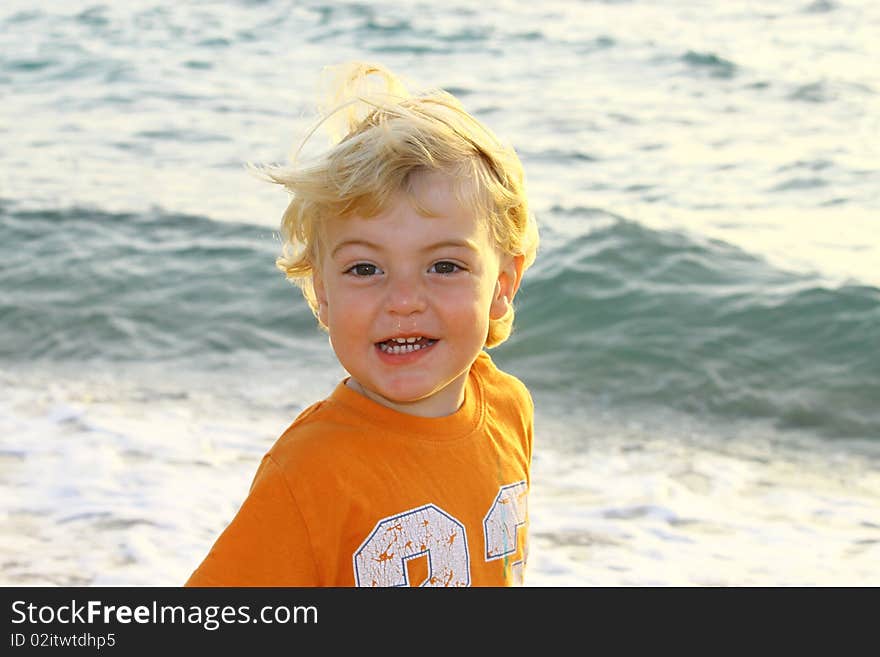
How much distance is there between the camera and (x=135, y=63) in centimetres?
1297

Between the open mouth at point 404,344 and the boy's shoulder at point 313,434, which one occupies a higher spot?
the open mouth at point 404,344

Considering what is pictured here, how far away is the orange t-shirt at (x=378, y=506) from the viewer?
6.86 ft

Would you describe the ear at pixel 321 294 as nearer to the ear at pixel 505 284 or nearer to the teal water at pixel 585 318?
the ear at pixel 505 284

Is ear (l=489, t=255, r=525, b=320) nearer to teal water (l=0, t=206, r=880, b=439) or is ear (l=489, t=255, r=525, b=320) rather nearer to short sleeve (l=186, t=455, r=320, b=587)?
short sleeve (l=186, t=455, r=320, b=587)

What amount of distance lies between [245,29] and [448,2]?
2.58 m

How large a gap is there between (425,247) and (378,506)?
47 centimetres

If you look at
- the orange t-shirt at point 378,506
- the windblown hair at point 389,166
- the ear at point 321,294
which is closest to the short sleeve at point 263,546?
the orange t-shirt at point 378,506

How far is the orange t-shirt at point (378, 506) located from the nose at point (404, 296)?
7.2 inches

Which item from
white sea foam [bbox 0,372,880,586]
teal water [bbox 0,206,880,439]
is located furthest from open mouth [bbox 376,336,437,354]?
teal water [bbox 0,206,880,439]

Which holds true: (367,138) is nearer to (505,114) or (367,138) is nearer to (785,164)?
(785,164)

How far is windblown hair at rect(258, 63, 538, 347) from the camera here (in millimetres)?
2184

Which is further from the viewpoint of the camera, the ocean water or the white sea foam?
the ocean water

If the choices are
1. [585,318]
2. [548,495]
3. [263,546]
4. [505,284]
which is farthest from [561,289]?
[263,546]

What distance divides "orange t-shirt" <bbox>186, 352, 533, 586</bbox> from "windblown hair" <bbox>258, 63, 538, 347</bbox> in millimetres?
335
